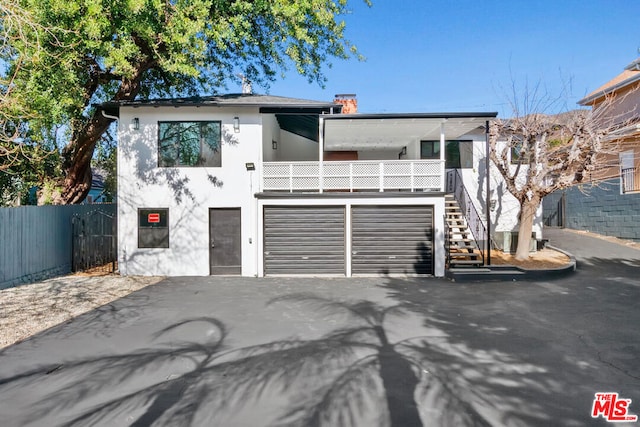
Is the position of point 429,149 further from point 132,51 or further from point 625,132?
point 132,51

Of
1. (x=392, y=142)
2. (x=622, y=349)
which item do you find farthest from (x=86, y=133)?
(x=622, y=349)

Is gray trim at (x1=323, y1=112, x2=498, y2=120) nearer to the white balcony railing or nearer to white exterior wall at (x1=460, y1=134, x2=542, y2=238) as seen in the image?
the white balcony railing

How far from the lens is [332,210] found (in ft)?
39.0

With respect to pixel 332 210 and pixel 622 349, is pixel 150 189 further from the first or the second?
pixel 622 349

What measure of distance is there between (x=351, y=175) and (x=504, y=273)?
5.69 m

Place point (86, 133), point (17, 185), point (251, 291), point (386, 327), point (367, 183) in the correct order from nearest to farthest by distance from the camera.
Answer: point (386, 327) → point (251, 291) → point (367, 183) → point (86, 133) → point (17, 185)

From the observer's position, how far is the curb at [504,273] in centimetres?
1071

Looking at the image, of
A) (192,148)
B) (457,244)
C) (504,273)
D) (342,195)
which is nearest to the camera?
(504,273)

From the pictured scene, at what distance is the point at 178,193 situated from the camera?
11.8 meters

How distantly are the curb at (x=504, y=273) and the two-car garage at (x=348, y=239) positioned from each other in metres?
1.07

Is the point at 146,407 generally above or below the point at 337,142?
below

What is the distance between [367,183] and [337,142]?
3.85 meters

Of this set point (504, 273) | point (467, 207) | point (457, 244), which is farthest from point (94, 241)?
point (467, 207)

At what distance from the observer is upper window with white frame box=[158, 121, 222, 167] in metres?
11.9
